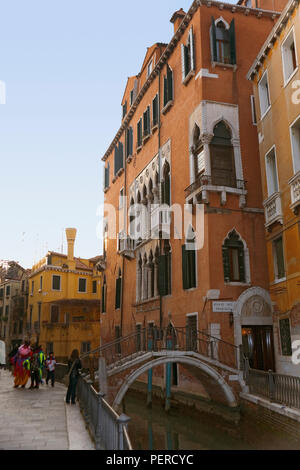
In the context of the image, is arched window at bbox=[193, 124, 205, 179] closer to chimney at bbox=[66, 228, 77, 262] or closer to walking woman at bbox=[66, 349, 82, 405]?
walking woman at bbox=[66, 349, 82, 405]

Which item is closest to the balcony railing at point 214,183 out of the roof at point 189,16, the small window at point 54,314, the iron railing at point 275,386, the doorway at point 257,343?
the doorway at point 257,343

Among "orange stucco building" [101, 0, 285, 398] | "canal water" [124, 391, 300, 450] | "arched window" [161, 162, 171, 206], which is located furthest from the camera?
"arched window" [161, 162, 171, 206]

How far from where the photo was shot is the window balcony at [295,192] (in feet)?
38.5

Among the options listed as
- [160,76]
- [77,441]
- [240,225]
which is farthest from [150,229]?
[77,441]

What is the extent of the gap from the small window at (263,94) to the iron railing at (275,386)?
8562mm

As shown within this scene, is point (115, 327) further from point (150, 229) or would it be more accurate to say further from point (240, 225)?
point (240, 225)

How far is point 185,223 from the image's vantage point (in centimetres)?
1666

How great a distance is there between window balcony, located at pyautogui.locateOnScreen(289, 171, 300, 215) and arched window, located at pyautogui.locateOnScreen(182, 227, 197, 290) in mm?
→ 4546

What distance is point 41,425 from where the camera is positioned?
8281 mm

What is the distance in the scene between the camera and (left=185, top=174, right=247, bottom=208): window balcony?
49.3 ft

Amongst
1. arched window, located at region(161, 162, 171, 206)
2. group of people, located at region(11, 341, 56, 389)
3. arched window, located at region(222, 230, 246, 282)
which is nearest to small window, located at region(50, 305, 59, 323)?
arched window, located at region(161, 162, 171, 206)

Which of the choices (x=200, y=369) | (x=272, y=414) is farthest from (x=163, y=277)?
(x=272, y=414)

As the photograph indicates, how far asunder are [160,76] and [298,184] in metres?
11.8

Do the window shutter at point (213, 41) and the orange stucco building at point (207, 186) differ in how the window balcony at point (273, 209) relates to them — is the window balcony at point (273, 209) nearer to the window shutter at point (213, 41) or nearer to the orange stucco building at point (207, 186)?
the orange stucco building at point (207, 186)
